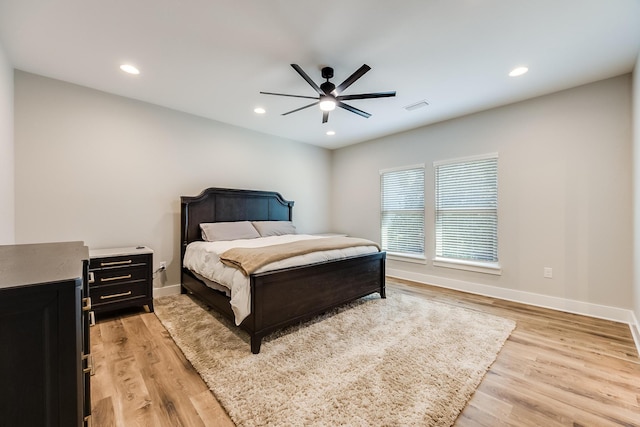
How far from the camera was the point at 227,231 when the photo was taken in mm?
3779

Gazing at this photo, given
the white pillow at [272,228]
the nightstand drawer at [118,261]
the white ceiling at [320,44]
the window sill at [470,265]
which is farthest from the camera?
the white pillow at [272,228]

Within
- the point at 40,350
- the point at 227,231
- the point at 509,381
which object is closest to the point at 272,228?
the point at 227,231

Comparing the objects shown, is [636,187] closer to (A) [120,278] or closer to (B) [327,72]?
(B) [327,72]

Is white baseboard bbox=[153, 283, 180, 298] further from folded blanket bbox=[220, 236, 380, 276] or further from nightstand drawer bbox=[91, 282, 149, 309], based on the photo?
folded blanket bbox=[220, 236, 380, 276]

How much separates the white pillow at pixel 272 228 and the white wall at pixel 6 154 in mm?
2594

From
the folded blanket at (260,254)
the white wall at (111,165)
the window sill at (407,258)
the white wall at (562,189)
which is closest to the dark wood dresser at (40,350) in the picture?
the folded blanket at (260,254)

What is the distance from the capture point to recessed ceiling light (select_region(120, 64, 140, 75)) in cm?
264

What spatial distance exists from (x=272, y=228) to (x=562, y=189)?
12.8ft

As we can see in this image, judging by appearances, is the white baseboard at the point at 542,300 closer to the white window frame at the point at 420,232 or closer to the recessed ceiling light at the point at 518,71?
the white window frame at the point at 420,232

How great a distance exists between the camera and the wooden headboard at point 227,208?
3.70 metres

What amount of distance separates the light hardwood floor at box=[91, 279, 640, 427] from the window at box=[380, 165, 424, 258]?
79.5 inches

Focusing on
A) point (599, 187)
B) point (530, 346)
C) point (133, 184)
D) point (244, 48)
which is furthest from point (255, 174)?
point (599, 187)

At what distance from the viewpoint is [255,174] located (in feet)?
15.2

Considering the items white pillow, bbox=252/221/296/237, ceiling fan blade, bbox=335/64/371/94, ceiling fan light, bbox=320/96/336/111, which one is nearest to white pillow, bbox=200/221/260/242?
white pillow, bbox=252/221/296/237
